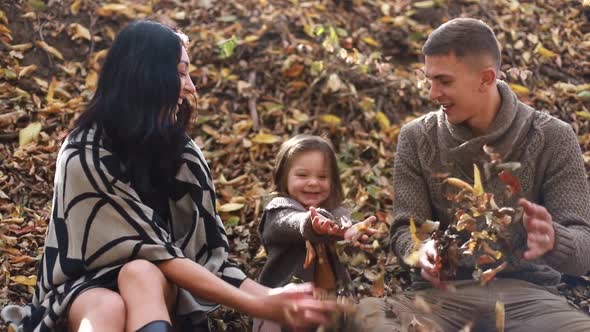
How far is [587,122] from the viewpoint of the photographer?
16.5ft

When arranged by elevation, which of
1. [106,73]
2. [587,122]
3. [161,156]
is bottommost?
[587,122]

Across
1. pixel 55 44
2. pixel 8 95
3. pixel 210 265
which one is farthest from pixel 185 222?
pixel 55 44

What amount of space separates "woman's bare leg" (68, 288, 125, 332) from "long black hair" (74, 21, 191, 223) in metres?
0.44

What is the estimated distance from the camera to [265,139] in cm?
464

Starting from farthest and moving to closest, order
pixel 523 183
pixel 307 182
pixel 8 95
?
pixel 8 95 < pixel 307 182 < pixel 523 183

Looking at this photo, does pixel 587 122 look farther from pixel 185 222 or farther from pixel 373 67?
pixel 185 222

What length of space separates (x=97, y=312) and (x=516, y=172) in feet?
5.22

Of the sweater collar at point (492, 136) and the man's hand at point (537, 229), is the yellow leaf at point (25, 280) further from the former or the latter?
the man's hand at point (537, 229)

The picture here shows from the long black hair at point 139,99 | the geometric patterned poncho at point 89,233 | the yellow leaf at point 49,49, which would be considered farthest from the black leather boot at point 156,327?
the yellow leaf at point 49,49

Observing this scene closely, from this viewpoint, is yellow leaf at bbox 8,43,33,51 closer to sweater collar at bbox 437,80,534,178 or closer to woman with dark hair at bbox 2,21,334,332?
woman with dark hair at bbox 2,21,334,332

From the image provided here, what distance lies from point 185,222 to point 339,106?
195 centimetres

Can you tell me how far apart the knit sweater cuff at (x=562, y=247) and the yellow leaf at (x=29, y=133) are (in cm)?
269

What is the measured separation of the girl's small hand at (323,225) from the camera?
2.99 meters

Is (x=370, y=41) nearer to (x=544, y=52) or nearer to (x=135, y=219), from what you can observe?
(x=544, y=52)
